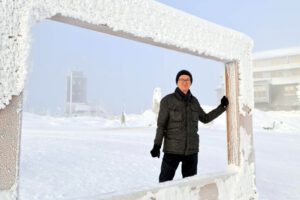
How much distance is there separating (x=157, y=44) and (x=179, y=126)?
954 millimetres

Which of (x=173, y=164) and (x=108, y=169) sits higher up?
(x=173, y=164)

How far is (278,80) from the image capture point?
38000 millimetres

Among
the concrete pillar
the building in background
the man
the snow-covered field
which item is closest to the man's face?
the man

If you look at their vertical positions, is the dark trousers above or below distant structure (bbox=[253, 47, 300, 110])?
below

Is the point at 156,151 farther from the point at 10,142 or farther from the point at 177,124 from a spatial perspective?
the point at 10,142

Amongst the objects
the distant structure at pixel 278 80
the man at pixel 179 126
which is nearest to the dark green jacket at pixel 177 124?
the man at pixel 179 126

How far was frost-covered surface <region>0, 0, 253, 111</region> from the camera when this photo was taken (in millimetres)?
1316

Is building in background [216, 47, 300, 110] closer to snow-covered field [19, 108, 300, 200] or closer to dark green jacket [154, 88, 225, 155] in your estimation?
snow-covered field [19, 108, 300, 200]

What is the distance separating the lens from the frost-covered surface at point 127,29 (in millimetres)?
1316

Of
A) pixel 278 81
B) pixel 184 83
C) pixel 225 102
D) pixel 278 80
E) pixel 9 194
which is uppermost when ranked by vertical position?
pixel 278 80

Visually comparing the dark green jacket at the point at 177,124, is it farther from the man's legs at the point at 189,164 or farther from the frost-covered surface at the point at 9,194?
the frost-covered surface at the point at 9,194

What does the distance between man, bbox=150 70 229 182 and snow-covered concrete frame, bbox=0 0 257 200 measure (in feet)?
0.90

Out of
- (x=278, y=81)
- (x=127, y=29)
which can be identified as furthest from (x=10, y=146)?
(x=278, y=81)

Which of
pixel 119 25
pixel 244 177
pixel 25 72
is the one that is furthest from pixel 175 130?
pixel 25 72
